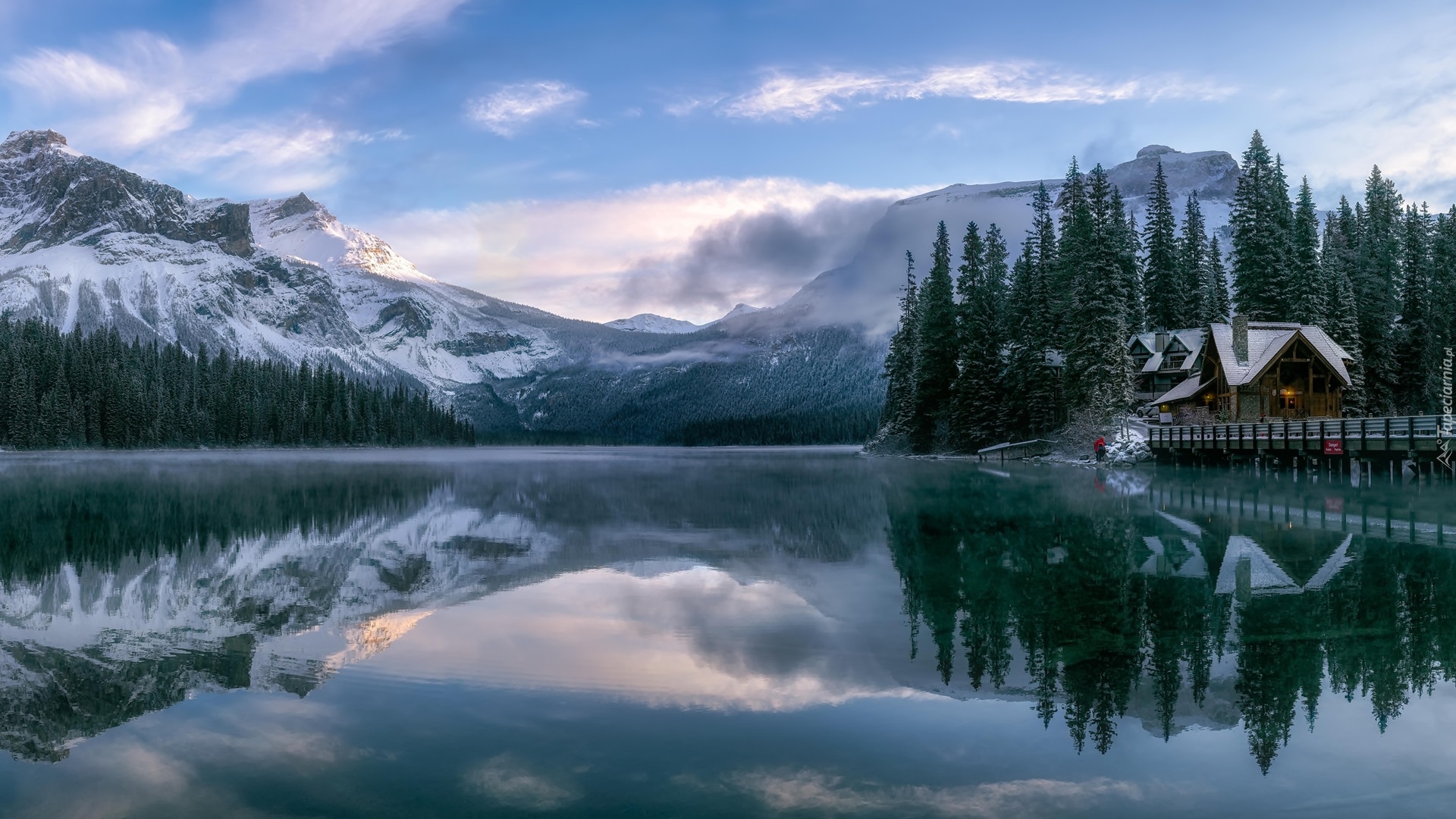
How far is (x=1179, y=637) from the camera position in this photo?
14789mm

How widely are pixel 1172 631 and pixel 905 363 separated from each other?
308 ft

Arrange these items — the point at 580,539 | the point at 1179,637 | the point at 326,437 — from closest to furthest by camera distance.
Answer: the point at 1179,637 → the point at 580,539 → the point at 326,437

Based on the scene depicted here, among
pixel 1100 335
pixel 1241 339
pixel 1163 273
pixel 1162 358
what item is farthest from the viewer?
pixel 1163 273

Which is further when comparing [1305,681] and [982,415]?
[982,415]

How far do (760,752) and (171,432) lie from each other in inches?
6923

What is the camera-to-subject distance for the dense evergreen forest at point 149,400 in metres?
142

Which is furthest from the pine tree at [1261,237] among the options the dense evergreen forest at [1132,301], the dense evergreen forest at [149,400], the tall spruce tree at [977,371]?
the dense evergreen forest at [149,400]

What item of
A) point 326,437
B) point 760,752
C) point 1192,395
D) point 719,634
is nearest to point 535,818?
point 760,752

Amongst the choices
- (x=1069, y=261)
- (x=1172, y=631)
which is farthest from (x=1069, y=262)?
(x=1172, y=631)

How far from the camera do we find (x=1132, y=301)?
3504 inches

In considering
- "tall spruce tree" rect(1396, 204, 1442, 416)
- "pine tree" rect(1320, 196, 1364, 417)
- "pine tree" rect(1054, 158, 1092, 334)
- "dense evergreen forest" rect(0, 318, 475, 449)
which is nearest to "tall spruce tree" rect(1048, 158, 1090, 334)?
"pine tree" rect(1054, 158, 1092, 334)

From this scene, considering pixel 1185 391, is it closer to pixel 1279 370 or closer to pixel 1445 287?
pixel 1279 370

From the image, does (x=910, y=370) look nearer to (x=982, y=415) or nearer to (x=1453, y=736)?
(x=982, y=415)

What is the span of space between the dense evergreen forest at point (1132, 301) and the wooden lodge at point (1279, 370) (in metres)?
2.83
